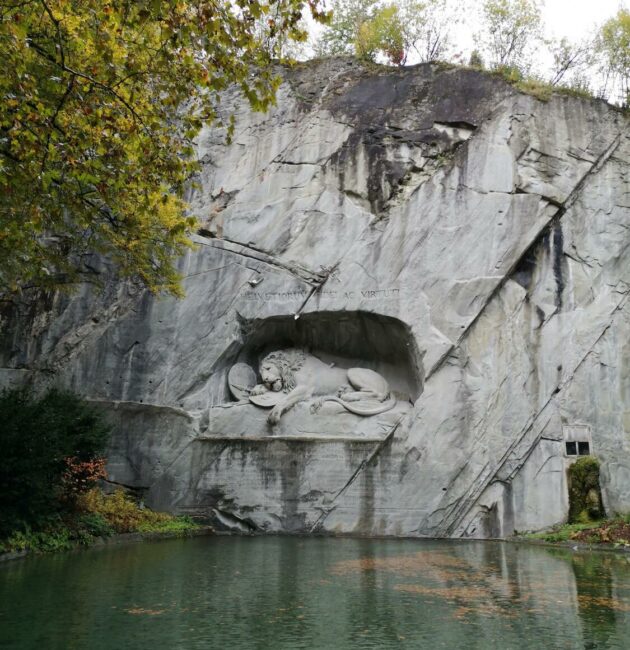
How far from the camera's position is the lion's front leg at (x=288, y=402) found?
1421 cm

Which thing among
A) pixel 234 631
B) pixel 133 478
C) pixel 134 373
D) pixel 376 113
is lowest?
pixel 234 631

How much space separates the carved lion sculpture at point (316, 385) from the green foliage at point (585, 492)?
3756mm

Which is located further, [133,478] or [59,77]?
[133,478]

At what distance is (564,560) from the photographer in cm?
935

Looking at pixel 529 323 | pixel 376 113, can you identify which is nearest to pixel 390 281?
pixel 529 323

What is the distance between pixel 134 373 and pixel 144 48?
8688 millimetres

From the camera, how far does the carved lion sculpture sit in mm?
14344

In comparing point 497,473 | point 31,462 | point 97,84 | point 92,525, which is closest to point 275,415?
point 497,473

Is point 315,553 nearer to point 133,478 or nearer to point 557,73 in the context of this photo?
point 133,478

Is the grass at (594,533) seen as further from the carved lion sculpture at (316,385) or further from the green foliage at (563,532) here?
the carved lion sculpture at (316,385)

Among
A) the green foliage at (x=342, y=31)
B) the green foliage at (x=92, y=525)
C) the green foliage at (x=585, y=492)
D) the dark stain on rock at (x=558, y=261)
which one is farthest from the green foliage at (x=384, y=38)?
the green foliage at (x=92, y=525)

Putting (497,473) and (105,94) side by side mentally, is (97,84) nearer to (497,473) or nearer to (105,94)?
(105,94)

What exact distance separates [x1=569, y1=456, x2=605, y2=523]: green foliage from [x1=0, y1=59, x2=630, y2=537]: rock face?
9.6 inches

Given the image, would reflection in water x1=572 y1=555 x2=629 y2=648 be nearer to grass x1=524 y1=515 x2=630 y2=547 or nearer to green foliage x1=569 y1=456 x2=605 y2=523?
grass x1=524 y1=515 x2=630 y2=547
